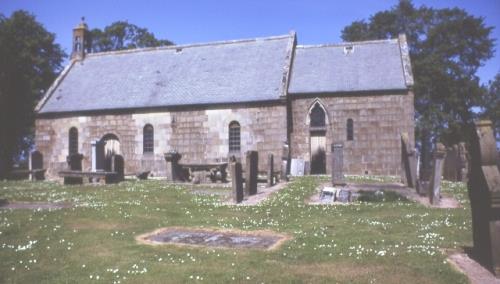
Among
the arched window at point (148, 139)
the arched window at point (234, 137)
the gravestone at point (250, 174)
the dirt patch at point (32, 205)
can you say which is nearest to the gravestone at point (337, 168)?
the gravestone at point (250, 174)

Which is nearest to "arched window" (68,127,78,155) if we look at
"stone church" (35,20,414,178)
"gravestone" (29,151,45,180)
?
"stone church" (35,20,414,178)

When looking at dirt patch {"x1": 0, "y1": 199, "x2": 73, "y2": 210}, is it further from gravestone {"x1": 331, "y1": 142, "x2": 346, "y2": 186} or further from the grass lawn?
gravestone {"x1": 331, "y1": 142, "x2": 346, "y2": 186}

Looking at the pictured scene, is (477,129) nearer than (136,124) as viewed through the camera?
Yes

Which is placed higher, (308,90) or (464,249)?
(308,90)

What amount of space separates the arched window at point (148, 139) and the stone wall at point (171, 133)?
0.28 meters

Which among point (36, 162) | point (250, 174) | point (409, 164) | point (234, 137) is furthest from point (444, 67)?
point (36, 162)

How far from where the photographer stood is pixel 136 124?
32.3 m

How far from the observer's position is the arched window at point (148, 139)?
32.3 meters

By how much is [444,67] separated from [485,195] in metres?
41.7

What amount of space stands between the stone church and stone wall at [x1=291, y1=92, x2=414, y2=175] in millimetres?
69

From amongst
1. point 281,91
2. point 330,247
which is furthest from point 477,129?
point 281,91

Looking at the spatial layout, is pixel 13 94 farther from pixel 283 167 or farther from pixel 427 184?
pixel 427 184

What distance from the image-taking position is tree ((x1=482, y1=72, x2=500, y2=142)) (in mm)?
48781

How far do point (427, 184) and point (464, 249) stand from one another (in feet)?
27.3
